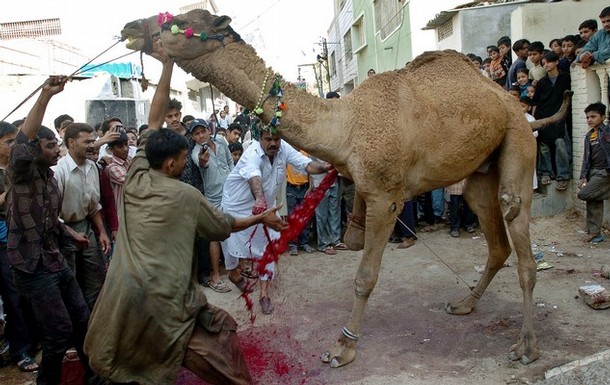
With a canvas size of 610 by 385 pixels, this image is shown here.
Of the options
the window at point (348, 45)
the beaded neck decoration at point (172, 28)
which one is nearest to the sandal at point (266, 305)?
the beaded neck decoration at point (172, 28)

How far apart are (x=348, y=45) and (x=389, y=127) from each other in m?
28.5

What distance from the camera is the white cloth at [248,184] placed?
5.72 metres

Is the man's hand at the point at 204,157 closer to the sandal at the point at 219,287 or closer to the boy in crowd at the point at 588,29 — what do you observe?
the sandal at the point at 219,287

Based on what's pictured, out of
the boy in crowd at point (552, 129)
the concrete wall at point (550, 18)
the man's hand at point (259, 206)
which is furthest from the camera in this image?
the concrete wall at point (550, 18)

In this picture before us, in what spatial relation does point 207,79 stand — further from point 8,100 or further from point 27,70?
point 27,70

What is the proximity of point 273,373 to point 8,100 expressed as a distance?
1430cm

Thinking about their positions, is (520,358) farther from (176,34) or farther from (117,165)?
(117,165)

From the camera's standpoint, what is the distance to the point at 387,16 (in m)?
21.2

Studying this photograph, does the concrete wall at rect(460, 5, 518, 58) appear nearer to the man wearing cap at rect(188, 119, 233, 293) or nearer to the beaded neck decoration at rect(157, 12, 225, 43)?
the man wearing cap at rect(188, 119, 233, 293)

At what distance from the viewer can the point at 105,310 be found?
3070 mm

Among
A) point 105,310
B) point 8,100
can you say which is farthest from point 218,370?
point 8,100

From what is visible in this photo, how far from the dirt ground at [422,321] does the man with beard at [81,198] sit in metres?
0.95

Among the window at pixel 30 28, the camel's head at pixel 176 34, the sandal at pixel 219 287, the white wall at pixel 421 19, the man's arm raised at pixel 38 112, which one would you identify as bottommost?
the sandal at pixel 219 287

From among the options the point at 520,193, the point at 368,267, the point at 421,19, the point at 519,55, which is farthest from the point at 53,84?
the point at 421,19
